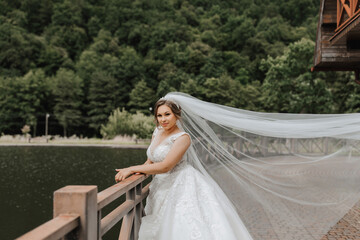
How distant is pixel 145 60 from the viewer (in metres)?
51.7

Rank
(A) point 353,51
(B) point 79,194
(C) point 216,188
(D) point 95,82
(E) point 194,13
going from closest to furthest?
(B) point 79,194
(C) point 216,188
(A) point 353,51
(D) point 95,82
(E) point 194,13

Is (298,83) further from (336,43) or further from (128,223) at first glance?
(128,223)

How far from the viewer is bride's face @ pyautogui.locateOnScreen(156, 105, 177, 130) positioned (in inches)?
104

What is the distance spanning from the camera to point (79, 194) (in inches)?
56.8

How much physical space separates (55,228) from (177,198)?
1246 mm

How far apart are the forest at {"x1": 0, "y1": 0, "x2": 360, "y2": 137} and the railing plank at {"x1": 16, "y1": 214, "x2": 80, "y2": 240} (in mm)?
23418

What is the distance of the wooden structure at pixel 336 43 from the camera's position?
6.15 meters

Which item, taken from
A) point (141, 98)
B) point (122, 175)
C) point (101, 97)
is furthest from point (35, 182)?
point (101, 97)

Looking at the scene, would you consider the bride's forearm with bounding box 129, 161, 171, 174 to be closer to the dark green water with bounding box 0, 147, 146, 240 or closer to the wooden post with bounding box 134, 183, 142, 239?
the wooden post with bounding box 134, 183, 142, 239

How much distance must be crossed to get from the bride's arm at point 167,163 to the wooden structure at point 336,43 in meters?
4.82

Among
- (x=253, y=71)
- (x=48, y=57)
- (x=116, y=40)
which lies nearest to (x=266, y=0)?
(x=253, y=71)

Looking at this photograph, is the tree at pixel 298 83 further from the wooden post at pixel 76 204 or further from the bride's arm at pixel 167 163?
the wooden post at pixel 76 204

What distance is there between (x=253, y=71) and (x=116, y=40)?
27.7 meters

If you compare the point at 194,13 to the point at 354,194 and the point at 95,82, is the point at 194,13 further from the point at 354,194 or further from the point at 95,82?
the point at 354,194
